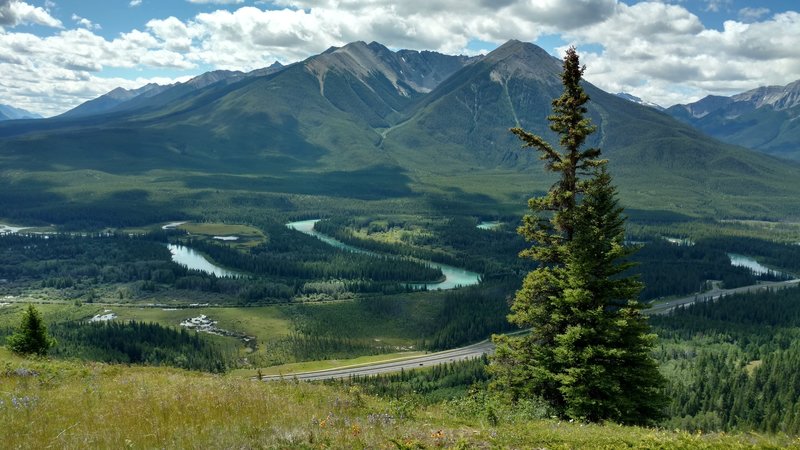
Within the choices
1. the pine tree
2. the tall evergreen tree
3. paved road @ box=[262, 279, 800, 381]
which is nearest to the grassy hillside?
the tall evergreen tree

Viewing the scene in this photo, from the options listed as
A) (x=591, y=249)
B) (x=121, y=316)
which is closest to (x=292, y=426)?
(x=591, y=249)

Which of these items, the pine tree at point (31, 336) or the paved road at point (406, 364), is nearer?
the pine tree at point (31, 336)

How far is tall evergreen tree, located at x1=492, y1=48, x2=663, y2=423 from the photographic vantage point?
88.1ft

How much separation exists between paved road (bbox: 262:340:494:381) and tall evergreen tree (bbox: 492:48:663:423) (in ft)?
280

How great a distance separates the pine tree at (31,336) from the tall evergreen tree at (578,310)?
39387 millimetres

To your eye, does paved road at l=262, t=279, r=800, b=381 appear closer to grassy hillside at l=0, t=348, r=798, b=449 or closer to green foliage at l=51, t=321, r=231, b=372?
green foliage at l=51, t=321, r=231, b=372

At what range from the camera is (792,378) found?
341 ft

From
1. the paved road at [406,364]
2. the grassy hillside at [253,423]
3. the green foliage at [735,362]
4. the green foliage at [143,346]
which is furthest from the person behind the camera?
the paved road at [406,364]

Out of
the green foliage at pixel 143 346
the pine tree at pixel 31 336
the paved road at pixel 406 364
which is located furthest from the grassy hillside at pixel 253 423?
the green foliage at pixel 143 346

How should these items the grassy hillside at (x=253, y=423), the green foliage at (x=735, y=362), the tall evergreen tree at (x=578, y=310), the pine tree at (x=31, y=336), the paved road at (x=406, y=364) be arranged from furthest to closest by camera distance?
the paved road at (x=406, y=364) → the green foliage at (x=735, y=362) → the pine tree at (x=31, y=336) → the tall evergreen tree at (x=578, y=310) → the grassy hillside at (x=253, y=423)

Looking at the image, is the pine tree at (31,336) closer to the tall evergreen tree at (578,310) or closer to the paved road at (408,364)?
the tall evergreen tree at (578,310)

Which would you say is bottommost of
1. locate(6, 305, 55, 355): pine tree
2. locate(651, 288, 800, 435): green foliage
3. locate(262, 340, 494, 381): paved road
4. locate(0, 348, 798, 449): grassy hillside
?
locate(262, 340, 494, 381): paved road

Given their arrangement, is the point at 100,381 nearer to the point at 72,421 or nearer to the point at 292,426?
the point at 72,421

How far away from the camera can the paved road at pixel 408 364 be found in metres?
120
